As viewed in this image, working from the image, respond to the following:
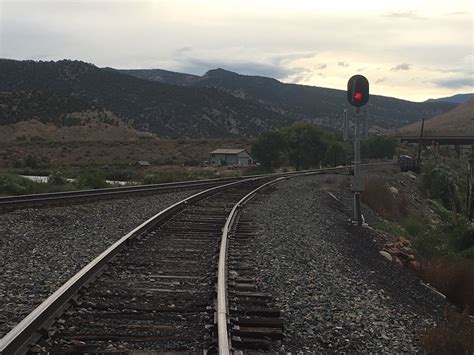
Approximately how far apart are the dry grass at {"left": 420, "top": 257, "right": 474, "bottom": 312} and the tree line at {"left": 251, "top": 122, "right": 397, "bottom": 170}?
1995 inches

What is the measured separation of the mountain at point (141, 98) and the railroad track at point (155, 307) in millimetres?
134994

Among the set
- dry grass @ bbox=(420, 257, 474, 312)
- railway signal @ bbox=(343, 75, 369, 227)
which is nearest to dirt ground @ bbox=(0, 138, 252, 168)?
railway signal @ bbox=(343, 75, 369, 227)

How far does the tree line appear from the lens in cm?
6103

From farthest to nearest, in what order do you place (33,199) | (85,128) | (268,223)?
(85,128) < (33,199) < (268,223)

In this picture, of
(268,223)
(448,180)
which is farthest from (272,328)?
(448,180)

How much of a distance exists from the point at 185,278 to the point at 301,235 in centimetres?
518

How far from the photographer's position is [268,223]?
13523mm

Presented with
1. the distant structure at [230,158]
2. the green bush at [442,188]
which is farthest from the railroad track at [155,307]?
the distant structure at [230,158]

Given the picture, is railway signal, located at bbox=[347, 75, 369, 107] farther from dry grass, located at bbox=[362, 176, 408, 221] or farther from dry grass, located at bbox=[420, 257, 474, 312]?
dry grass, located at bbox=[362, 176, 408, 221]

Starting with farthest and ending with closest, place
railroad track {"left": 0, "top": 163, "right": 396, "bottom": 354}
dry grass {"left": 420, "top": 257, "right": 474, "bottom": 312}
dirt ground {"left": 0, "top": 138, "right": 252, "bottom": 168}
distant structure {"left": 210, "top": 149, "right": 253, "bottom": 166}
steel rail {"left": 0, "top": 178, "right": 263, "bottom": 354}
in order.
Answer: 1. dirt ground {"left": 0, "top": 138, "right": 252, "bottom": 168}
2. distant structure {"left": 210, "top": 149, "right": 253, "bottom": 166}
3. dry grass {"left": 420, "top": 257, "right": 474, "bottom": 312}
4. railroad track {"left": 0, "top": 163, "right": 396, "bottom": 354}
5. steel rail {"left": 0, "top": 178, "right": 263, "bottom": 354}

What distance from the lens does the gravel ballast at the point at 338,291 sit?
542cm

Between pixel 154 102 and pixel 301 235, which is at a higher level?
pixel 154 102

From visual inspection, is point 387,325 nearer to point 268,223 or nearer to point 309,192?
point 268,223

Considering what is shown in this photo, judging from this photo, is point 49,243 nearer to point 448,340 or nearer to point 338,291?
point 338,291
